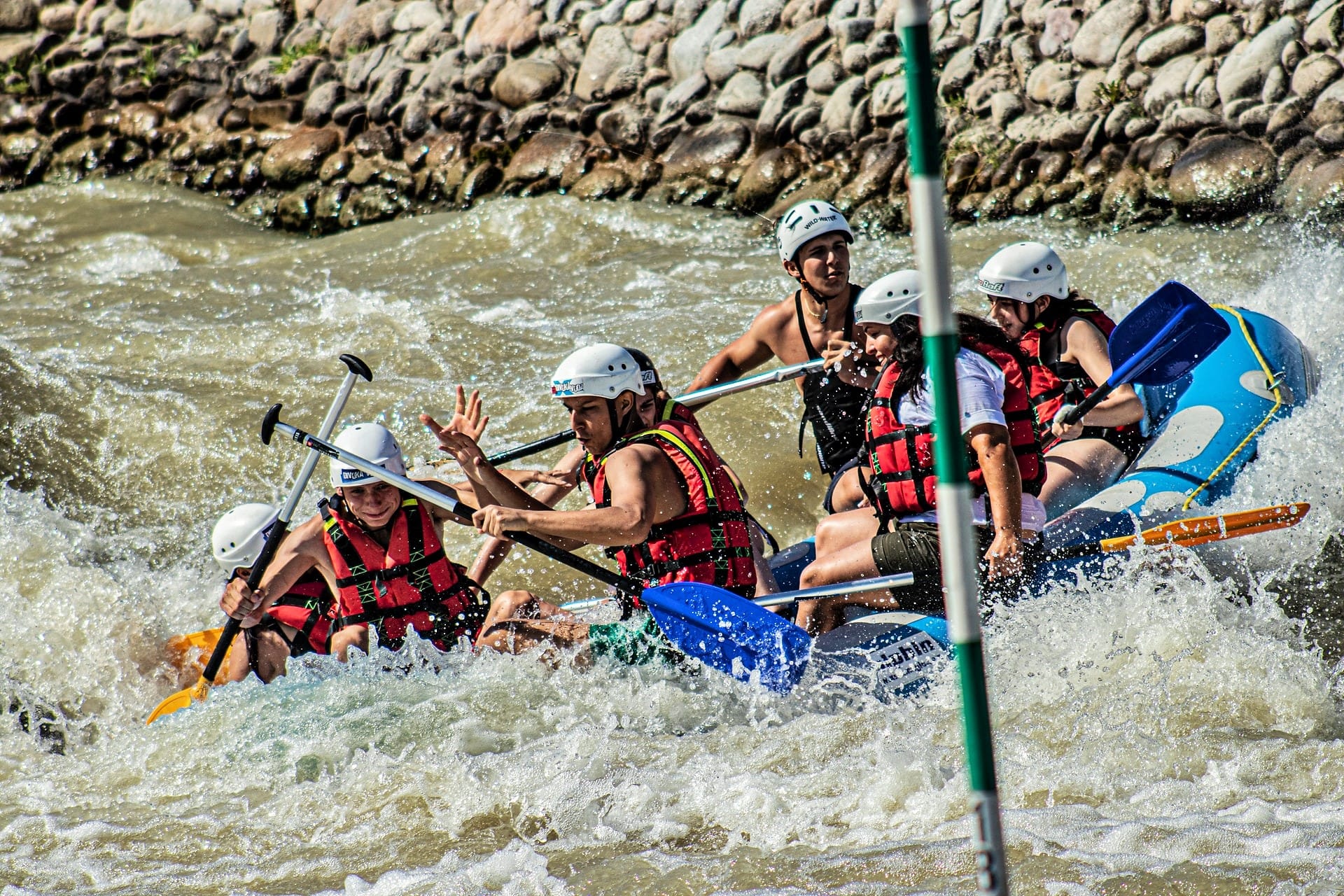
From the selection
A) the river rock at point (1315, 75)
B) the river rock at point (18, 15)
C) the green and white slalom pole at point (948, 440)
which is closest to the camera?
the green and white slalom pole at point (948, 440)

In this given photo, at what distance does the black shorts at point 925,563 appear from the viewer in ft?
15.4

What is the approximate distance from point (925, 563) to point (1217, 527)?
1106mm

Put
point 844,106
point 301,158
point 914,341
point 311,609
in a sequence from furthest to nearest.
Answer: point 301,158
point 844,106
point 311,609
point 914,341

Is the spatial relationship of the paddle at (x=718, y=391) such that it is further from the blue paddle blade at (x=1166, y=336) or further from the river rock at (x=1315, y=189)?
the river rock at (x=1315, y=189)

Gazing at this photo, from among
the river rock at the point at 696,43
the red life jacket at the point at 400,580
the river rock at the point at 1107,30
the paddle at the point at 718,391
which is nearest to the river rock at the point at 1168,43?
the river rock at the point at 1107,30

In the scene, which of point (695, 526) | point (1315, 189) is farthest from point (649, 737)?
point (1315, 189)

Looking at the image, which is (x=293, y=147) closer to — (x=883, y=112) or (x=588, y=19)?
(x=588, y=19)

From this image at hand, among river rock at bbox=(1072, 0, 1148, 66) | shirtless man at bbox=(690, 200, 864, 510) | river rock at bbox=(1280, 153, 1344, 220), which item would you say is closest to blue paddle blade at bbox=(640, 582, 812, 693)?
shirtless man at bbox=(690, 200, 864, 510)

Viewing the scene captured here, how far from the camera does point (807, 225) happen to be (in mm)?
5875

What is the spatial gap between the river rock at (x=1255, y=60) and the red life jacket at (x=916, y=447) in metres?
5.77

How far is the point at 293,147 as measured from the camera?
13.6 meters

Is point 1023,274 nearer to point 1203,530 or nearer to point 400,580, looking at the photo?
point 1203,530

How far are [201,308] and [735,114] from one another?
483cm

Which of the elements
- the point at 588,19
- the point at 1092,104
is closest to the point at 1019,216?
the point at 1092,104
